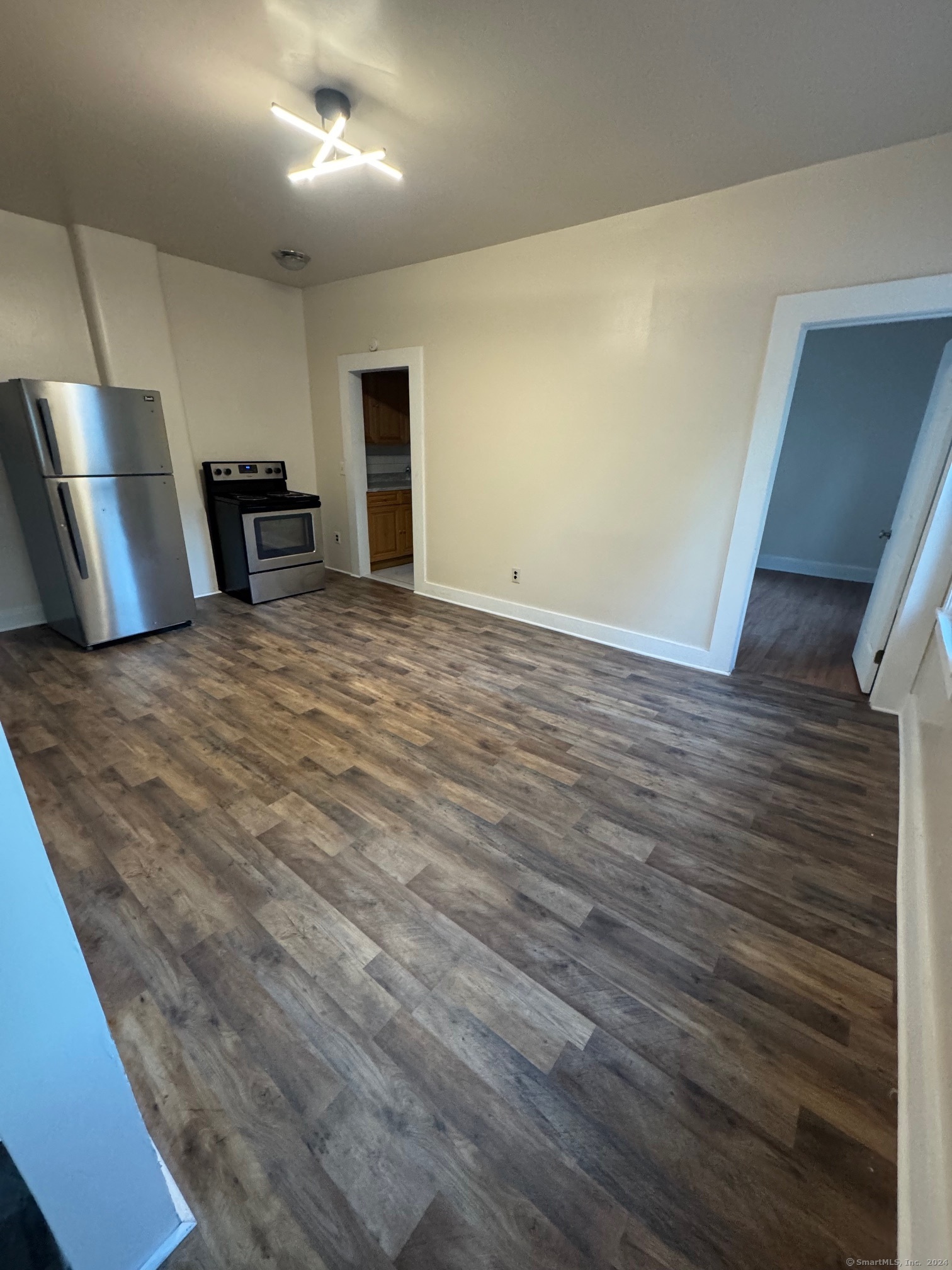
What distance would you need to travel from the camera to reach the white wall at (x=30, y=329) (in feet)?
10.8

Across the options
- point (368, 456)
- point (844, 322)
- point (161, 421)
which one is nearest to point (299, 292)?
point (368, 456)

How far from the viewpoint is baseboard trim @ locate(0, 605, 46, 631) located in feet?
11.9

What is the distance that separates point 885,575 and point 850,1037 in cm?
258

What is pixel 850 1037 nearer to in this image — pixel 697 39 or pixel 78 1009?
pixel 78 1009

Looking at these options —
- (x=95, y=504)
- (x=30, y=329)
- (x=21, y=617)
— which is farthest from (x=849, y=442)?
(x=21, y=617)

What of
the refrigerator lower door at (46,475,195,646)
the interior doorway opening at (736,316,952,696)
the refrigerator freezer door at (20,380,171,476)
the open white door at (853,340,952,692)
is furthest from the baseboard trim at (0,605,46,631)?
the open white door at (853,340,952,692)

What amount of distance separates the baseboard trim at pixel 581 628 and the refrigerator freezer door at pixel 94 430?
233cm

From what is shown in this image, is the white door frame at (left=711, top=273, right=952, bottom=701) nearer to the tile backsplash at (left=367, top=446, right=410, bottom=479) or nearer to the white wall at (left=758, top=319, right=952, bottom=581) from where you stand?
the white wall at (left=758, top=319, right=952, bottom=581)

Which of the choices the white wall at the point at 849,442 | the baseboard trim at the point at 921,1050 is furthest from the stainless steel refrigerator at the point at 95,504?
the white wall at the point at 849,442

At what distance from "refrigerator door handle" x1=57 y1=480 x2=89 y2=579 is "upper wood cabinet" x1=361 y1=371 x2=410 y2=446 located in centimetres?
263

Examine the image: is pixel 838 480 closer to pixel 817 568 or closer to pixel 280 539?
Answer: pixel 817 568

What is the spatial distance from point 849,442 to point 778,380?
350cm

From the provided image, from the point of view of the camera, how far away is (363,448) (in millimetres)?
4938

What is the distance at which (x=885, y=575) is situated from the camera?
2.90 m
